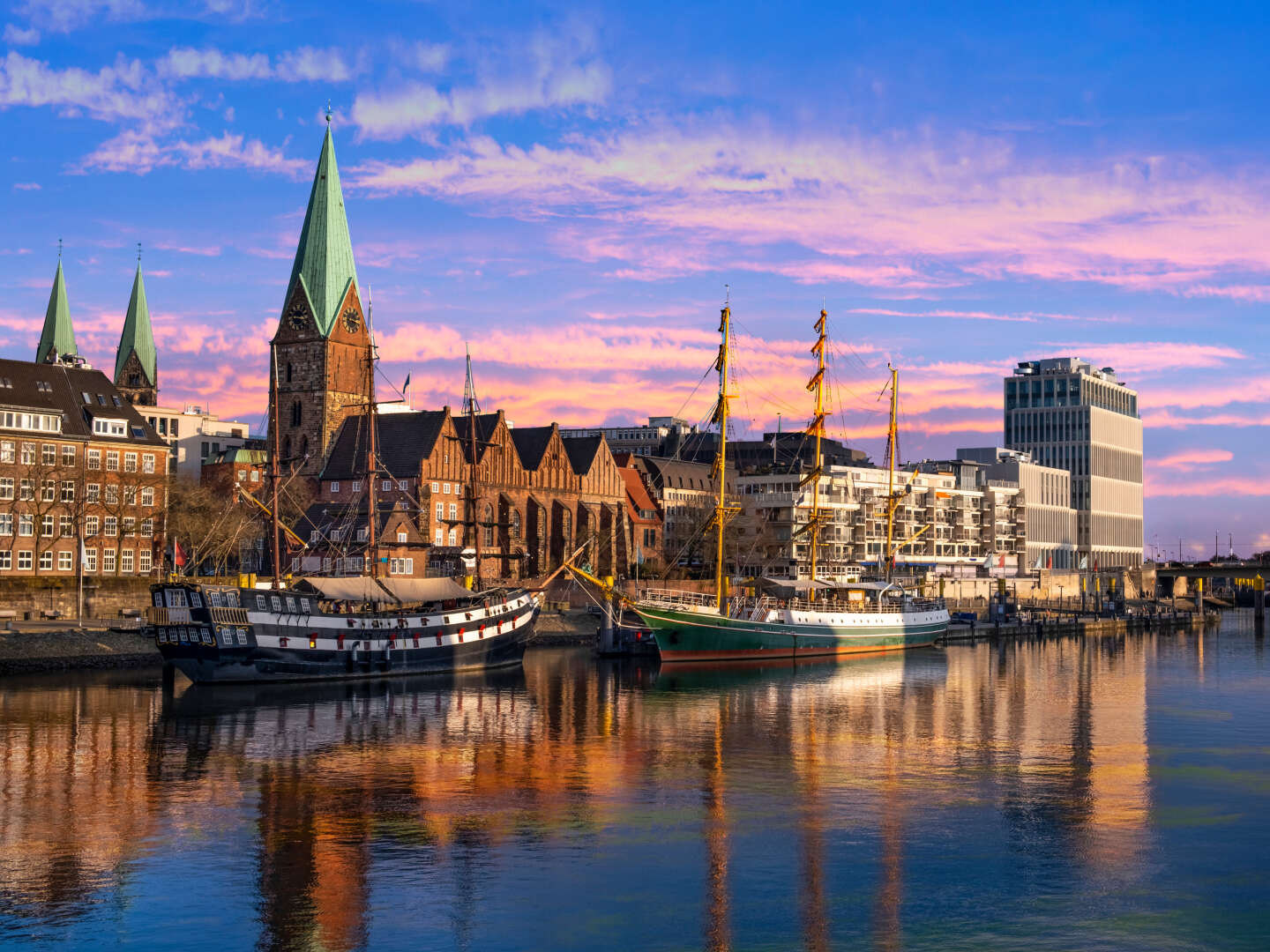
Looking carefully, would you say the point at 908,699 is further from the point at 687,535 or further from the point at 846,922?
the point at 687,535

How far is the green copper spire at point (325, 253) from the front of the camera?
162250mm

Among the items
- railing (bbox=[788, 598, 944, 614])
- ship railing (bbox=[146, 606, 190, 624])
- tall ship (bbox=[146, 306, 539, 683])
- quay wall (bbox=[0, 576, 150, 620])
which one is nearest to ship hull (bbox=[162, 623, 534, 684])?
tall ship (bbox=[146, 306, 539, 683])

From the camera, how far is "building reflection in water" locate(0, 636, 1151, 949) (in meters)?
33.2

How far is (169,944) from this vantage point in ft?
94.4

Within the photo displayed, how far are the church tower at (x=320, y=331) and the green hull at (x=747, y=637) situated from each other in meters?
68.9

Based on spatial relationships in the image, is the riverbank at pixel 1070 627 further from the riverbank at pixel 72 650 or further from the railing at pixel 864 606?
the riverbank at pixel 72 650

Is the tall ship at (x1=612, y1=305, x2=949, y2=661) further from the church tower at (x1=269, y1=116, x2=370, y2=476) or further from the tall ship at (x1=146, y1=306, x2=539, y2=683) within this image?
the church tower at (x1=269, y1=116, x2=370, y2=476)

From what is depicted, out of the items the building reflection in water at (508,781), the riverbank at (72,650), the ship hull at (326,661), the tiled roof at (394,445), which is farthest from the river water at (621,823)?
the tiled roof at (394,445)

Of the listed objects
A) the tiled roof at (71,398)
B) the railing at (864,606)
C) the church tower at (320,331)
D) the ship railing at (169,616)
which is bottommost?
the railing at (864,606)

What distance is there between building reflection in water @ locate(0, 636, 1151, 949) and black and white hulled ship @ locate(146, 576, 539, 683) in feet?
7.66

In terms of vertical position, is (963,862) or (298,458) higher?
(298,458)

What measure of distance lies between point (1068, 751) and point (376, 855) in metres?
30.5

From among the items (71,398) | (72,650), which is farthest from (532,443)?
(72,650)

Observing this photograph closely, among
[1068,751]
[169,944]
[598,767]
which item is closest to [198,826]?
[169,944]
